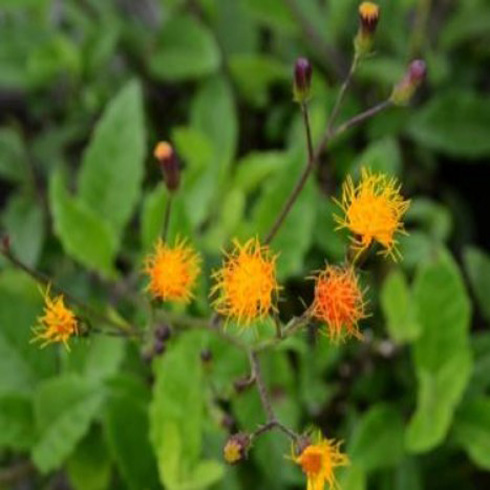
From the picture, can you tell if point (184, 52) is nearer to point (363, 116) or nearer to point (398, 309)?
point (398, 309)

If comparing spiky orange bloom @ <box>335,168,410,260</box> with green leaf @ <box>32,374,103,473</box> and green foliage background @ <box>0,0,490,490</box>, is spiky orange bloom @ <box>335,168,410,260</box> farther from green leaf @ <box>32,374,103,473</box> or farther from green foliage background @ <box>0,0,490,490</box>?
green leaf @ <box>32,374,103,473</box>

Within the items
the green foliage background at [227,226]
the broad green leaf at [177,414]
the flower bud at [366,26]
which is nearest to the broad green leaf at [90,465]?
the green foliage background at [227,226]

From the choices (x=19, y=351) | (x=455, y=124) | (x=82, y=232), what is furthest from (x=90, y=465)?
(x=455, y=124)

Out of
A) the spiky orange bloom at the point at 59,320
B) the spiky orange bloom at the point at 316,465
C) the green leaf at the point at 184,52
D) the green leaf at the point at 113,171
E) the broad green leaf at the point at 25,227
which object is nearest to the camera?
the spiky orange bloom at the point at 316,465

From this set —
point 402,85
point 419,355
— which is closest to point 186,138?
point 419,355

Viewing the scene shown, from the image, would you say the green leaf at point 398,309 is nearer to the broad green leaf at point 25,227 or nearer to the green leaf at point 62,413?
the green leaf at point 62,413

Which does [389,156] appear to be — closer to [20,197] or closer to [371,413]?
[371,413]

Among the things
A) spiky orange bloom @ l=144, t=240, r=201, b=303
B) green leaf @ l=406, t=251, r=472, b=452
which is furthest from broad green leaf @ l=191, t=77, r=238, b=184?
spiky orange bloom @ l=144, t=240, r=201, b=303
